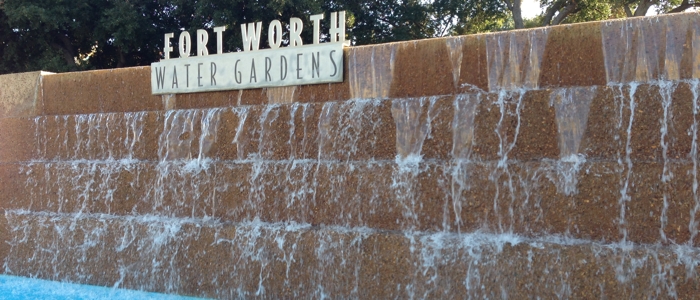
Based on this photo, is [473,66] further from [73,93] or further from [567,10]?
[567,10]

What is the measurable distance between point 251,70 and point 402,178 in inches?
87.5

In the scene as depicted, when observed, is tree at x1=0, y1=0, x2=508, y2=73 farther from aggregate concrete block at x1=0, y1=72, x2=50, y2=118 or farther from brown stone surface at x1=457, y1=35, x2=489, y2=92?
brown stone surface at x1=457, y1=35, x2=489, y2=92

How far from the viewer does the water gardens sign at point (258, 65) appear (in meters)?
6.96

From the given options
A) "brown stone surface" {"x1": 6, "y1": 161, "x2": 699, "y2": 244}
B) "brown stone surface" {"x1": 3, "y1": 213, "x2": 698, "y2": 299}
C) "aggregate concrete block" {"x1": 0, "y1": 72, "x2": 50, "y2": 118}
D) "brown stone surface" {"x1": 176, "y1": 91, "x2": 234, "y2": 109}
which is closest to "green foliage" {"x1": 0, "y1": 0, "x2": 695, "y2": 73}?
"aggregate concrete block" {"x1": 0, "y1": 72, "x2": 50, "y2": 118}

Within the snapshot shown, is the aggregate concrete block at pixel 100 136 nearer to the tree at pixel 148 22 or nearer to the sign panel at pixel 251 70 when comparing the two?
the sign panel at pixel 251 70

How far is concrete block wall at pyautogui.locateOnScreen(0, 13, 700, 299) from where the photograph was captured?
17.2ft

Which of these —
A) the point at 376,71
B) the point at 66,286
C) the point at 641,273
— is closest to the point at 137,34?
the point at 66,286

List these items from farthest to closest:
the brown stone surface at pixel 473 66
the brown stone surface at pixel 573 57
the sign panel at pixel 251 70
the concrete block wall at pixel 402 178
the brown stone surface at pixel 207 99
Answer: the brown stone surface at pixel 207 99 < the sign panel at pixel 251 70 < the brown stone surface at pixel 473 66 < the brown stone surface at pixel 573 57 < the concrete block wall at pixel 402 178

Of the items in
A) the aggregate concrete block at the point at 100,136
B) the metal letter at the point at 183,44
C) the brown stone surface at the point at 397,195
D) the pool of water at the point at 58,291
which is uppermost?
the metal letter at the point at 183,44

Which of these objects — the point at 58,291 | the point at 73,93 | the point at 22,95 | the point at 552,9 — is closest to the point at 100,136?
the point at 73,93

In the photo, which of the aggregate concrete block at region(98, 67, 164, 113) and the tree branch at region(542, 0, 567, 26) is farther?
the tree branch at region(542, 0, 567, 26)

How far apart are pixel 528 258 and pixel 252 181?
9.26 feet

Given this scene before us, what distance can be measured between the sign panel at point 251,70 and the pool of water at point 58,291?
2.23 meters

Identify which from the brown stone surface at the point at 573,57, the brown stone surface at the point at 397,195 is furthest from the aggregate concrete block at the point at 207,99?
the brown stone surface at the point at 573,57
